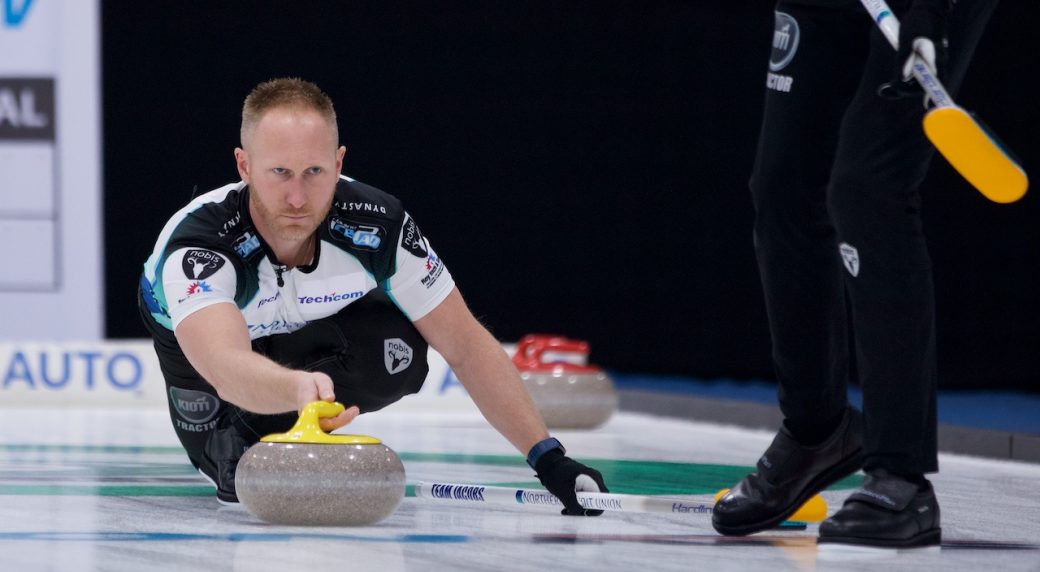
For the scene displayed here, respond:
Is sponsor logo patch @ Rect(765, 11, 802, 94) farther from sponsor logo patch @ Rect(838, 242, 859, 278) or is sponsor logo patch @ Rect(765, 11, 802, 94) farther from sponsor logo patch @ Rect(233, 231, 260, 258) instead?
sponsor logo patch @ Rect(233, 231, 260, 258)

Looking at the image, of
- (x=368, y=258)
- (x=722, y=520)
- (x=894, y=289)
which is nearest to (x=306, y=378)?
(x=368, y=258)

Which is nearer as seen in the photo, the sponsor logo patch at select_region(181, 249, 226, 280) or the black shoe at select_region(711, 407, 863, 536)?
the black shoe at select_region(711, 407, 863, 536)

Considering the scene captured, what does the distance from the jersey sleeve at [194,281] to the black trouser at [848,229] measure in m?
0.99

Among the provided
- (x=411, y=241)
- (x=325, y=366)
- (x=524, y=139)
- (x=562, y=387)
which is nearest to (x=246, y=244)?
(x=411, y=241)

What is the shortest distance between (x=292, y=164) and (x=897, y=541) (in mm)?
1251

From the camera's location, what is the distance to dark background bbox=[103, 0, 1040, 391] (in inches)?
316

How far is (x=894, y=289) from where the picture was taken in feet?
7.89

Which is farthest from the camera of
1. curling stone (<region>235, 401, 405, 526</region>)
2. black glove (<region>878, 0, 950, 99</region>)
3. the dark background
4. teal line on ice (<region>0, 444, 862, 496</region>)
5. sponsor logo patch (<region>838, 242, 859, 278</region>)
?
the dark background

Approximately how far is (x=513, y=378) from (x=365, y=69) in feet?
16.8

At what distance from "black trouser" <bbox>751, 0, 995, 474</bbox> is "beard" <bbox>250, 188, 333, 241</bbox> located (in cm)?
84

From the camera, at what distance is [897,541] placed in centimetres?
236

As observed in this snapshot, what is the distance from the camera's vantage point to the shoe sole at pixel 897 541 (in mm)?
2357

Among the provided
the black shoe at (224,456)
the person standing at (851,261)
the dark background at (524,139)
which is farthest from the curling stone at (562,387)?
the person standing at (851,261)

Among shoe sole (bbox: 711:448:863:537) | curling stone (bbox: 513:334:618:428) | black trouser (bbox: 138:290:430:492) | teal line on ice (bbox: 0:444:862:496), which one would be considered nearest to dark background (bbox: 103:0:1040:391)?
curling stone (bbox: 513:334:618:428)
